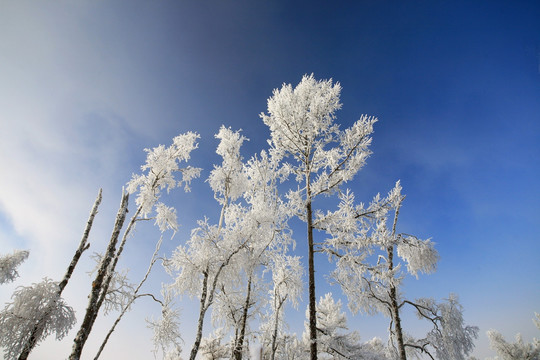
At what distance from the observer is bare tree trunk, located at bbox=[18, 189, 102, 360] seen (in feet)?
18.0

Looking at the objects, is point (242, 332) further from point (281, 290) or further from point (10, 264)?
point (10, 264)

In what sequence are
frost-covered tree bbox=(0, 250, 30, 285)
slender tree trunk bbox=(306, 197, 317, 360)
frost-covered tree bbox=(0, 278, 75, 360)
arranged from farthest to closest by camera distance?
frost-covered tree bbox=(0, 250, 30, 285) → slender tree trunk bbox=(306, 197, 317, 360) → frost-covered tree bbox=(0, 278, 75, 360)

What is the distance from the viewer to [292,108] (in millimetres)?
8320

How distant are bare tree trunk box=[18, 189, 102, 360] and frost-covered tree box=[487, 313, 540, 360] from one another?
136 feet

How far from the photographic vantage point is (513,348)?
89.2ft

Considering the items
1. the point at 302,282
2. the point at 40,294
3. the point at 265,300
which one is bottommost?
the point at 40,294

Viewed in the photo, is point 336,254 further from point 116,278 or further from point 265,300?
point 116,278

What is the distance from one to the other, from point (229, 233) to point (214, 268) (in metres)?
1.34

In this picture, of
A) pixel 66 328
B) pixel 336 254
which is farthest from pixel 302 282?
pixel 66 328

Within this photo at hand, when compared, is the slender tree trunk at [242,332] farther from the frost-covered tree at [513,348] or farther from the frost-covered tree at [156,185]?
the frost-covered tree at [513,348]

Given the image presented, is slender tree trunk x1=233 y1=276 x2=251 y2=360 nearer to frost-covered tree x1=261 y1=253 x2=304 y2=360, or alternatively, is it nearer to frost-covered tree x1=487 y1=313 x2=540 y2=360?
frost-covered tree x1=261 y1=253 x2=304 y2=360

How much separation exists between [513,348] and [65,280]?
42.1 metres

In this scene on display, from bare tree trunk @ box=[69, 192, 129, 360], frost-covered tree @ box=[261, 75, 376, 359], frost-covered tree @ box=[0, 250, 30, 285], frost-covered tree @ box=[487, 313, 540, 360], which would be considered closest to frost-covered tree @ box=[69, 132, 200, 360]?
bare tree trunk @ box=[69, 192, 129, 360]

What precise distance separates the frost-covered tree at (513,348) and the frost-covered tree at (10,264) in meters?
45.2
